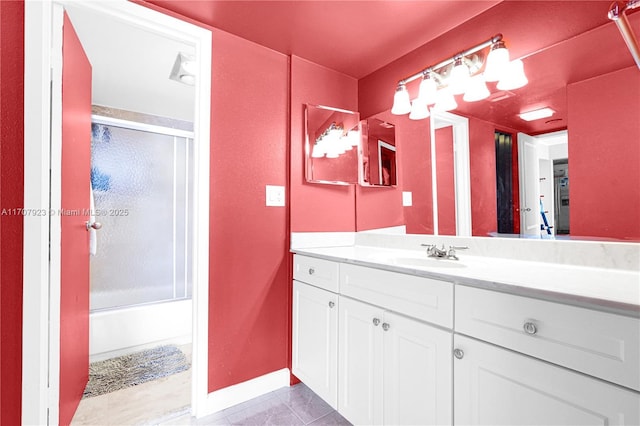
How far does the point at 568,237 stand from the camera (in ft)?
3.84

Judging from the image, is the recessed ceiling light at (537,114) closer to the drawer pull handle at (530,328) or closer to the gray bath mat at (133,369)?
the drawer pull handle at (530,328)

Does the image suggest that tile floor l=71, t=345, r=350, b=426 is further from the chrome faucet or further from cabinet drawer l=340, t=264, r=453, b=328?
the chrome faucet

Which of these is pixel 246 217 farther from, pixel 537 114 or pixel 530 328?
pixel 537 114

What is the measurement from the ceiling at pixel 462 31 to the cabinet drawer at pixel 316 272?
110 centimetres

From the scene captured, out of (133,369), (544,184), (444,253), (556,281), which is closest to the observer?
(556,281)

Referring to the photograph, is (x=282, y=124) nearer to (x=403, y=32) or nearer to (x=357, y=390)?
(x=403, y=32)

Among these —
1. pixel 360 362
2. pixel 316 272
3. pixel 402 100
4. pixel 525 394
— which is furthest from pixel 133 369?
pixel 402 100

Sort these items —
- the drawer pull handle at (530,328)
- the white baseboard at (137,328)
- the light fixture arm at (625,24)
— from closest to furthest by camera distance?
the drawer pull handle at (530,328) < the light fixture arm at (625,24) < the white baseboard at (137,328)

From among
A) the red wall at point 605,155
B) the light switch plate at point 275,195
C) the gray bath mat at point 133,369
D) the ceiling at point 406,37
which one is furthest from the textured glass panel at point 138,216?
the red wall at point 605,155

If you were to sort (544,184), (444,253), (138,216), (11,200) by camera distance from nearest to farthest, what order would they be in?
(11,200)
(544,184)
(444,253)
(138,216)

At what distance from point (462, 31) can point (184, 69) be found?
1.76 m

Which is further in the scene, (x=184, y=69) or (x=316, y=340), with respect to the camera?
(x=184, y=69)

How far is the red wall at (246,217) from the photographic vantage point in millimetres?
1604

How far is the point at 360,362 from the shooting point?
4.11ft
